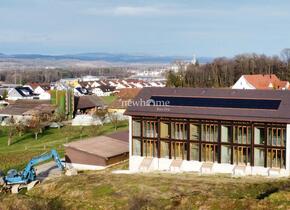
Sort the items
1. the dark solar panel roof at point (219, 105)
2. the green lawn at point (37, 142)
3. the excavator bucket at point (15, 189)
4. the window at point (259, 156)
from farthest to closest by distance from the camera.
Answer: the green lawn at point (37, 142)
the excavator bucket at point (15, 189)
the dark solar panel roof at point (219, 105)
the window at point (259, 156)

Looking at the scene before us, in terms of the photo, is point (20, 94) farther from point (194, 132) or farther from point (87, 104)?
point (194, 132)

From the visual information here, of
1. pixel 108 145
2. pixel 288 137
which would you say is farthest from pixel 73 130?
pixel 288 137

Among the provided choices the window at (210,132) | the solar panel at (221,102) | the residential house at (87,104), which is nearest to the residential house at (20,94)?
the residential house at (87,104)

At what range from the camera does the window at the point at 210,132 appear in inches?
1204

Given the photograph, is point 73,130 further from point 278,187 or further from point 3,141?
point 278,187

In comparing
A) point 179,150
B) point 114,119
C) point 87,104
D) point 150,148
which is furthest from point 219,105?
point 87,104

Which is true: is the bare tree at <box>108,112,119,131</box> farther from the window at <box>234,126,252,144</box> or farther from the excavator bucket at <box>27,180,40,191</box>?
the window at <box>234,126,252,144</box>

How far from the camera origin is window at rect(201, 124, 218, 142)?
30594 millimetres

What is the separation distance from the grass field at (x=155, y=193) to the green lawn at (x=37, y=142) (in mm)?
10060

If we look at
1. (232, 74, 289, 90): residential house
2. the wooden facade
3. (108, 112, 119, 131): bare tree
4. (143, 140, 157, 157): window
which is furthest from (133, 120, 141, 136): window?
(232, 74, 289, 90): residential house

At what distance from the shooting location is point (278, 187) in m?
25.9

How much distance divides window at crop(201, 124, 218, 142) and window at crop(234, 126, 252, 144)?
1.19m

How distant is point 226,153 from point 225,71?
60.0m

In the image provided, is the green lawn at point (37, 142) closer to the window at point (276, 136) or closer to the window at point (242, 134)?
the window at point (242, 134)
